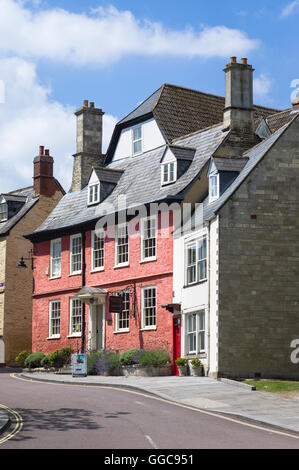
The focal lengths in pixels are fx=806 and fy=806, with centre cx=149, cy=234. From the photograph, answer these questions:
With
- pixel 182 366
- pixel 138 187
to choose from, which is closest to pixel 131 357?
pixel 182 366

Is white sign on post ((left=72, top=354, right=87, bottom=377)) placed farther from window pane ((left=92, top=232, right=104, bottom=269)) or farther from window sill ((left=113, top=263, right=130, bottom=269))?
window pane ((left=92, top=232, right=104, bottom=269))

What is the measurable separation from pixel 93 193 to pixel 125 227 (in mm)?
4571

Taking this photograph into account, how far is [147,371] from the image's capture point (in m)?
33.6

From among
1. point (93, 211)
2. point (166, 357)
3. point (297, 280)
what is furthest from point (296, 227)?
point (93, 211)

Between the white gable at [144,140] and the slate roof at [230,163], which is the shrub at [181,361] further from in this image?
the white gable at [144,140]

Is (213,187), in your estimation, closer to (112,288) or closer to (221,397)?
(112,288)

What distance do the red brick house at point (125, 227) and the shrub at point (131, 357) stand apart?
122cm

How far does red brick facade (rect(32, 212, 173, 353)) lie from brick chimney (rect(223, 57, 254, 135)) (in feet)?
17.7

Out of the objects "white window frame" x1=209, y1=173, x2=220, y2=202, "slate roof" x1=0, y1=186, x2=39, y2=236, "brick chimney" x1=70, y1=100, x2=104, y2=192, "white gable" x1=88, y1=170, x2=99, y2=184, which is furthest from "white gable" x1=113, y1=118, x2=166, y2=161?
"slate roof" x1=0, y1=186, x2=39, y2=236

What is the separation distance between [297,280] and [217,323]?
3.74m

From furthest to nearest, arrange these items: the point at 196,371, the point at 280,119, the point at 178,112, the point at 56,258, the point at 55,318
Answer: the point at 56,258 → the point at 55,318 → the point at 178,112 → the point at 280,119 → the point at 196,371

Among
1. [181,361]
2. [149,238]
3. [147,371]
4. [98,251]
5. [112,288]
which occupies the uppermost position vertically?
[149,238]

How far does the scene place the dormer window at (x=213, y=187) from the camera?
33156 millimetres

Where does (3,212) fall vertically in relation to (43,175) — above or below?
below
